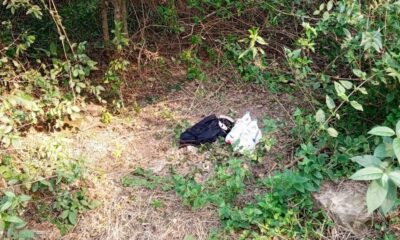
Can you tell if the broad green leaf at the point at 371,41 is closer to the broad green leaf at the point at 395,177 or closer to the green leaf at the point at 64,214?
the broad green leaf at the point at 395,177

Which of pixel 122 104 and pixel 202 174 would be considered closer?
pixel 202 174

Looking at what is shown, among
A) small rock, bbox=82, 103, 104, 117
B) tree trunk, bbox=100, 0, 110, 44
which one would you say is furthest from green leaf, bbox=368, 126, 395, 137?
tree trunk, bbox=100, 0, 110, 44

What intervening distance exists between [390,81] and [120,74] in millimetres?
2089

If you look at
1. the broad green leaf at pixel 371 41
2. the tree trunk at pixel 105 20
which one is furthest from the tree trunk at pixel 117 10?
the broad green leaf at pixel 371 41

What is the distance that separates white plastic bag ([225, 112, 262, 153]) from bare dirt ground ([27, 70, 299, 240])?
5.6 inches

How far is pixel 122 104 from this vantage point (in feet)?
10.8

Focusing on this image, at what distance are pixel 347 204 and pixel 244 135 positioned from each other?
2.83 ft

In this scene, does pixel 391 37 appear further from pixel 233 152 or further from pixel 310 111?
pixel 233 152

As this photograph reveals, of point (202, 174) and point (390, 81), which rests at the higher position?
point (390, 81)

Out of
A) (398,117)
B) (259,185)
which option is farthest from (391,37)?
(259,185)

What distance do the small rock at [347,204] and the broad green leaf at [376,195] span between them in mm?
565

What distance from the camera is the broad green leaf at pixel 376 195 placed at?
156cm

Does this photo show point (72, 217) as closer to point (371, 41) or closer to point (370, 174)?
point (370, 174)

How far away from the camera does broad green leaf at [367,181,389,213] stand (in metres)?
1.56
